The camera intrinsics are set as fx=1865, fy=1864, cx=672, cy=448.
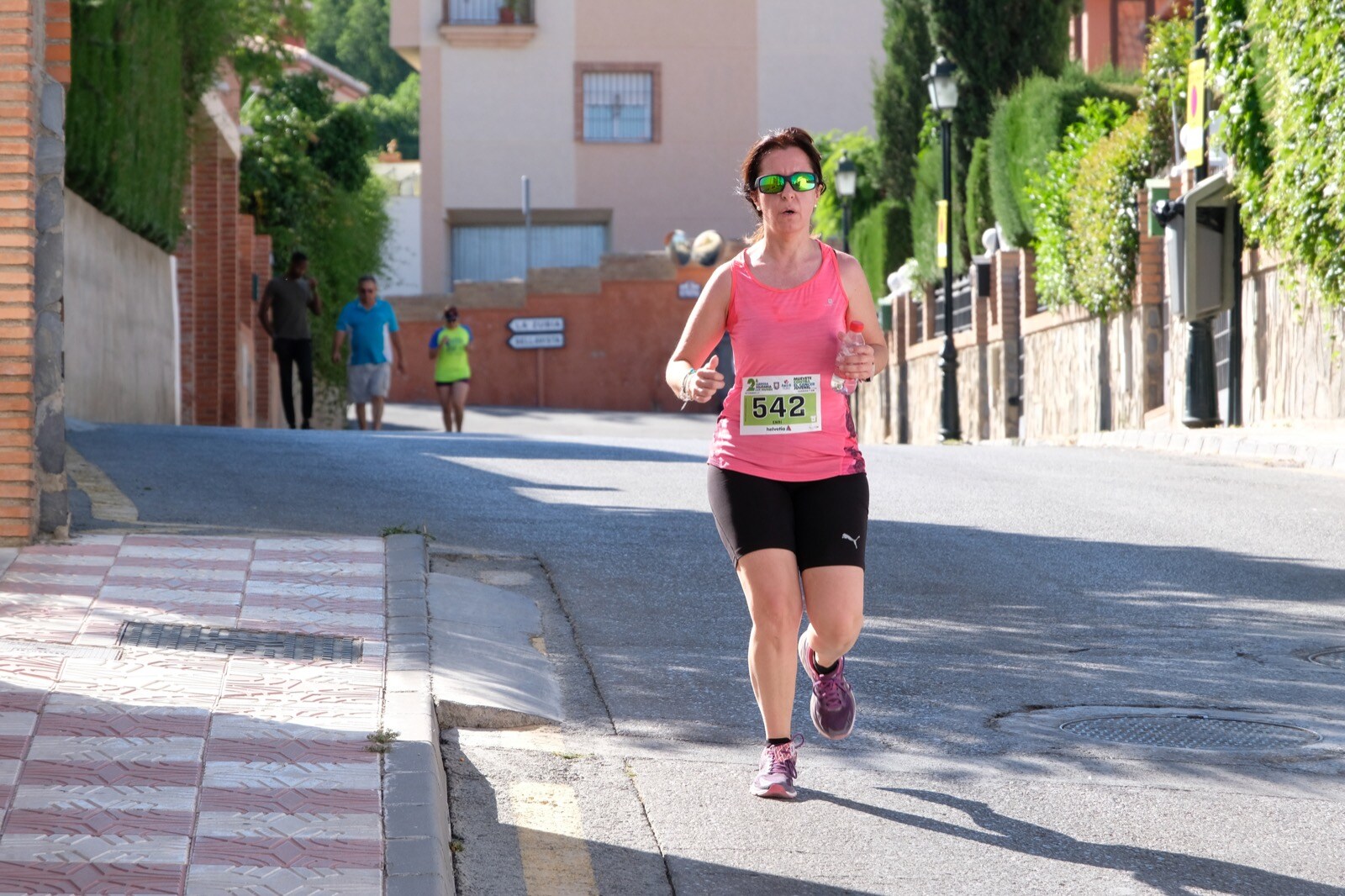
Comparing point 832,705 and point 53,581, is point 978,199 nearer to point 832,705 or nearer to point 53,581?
point 53,581

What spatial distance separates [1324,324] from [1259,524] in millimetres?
5497

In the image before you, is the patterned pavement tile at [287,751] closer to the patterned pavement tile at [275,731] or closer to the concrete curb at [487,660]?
the patterned pavement tile at [275,731]

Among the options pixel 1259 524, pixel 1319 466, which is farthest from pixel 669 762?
pixel 1319 466

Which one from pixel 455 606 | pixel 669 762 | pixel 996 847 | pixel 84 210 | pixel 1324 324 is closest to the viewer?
pixel 996 847

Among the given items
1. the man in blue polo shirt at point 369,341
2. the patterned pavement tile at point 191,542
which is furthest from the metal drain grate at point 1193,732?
the man in blue polo shirt at point 369,341

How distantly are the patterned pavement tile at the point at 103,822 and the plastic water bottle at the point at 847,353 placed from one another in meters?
2.04

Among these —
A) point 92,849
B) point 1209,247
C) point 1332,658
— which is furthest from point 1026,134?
point 92,849

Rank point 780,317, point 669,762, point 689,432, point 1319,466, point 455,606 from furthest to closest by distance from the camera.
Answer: point 689,432, point 1319,466, point 455,606, point 669,762, point 780,317

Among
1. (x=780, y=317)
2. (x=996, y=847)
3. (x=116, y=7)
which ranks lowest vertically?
(x=996, y=847)

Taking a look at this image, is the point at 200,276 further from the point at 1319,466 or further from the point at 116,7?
the point at 1319,466

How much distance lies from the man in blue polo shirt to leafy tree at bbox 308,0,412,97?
5814 centimetres

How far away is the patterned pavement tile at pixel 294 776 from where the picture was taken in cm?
472

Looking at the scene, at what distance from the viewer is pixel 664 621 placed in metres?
7.67

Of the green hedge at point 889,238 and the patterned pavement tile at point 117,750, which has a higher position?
the green hedge at point 889,238
